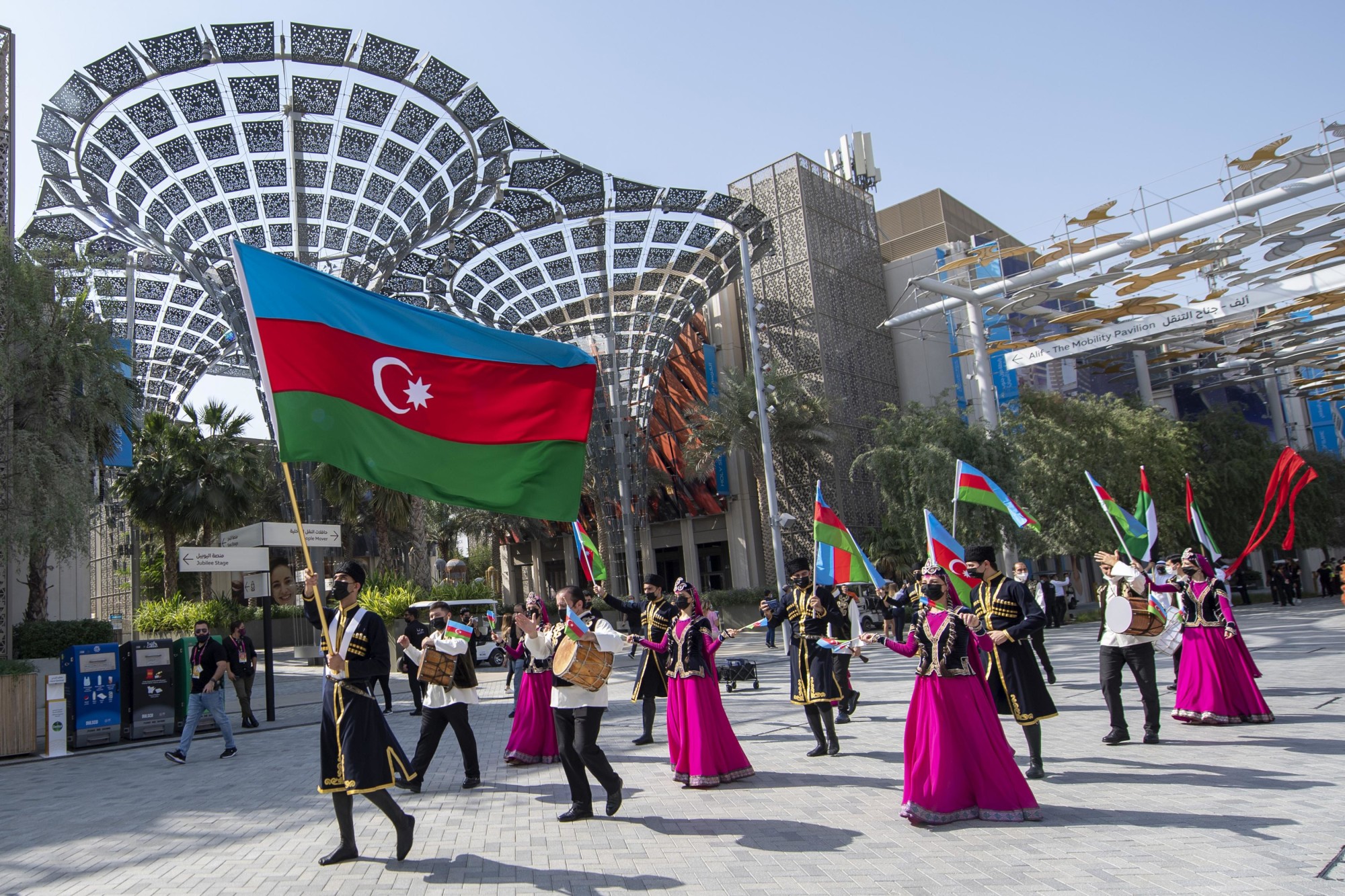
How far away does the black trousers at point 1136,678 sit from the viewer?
875 centimetres

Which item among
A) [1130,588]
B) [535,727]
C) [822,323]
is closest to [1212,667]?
[1130,588]

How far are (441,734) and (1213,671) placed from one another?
7.65 m

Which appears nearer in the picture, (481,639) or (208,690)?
(208,690)

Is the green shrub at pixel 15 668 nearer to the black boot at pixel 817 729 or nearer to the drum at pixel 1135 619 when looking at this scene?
the black boot at pixel 817 729

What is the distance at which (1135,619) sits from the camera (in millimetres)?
8594

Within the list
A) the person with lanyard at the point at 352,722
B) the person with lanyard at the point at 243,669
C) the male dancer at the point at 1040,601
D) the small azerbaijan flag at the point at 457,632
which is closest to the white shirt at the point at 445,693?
the small azerbaijan flag at the point at 457,632

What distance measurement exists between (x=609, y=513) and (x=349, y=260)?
46.0 feet

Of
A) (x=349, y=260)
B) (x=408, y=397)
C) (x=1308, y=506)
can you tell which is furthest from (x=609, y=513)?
(x=408, y=397)

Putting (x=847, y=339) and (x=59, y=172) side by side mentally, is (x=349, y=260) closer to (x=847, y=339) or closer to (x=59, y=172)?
(x=59, y=172)

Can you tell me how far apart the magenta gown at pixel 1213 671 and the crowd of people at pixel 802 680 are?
2 cm

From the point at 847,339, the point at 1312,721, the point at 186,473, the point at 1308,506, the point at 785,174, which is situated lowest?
the point at 1312,721

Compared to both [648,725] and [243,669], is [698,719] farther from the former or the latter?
[243,669]

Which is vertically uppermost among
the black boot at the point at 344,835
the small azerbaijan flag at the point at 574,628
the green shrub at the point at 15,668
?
the small azerbaijan flag at the point at 574,628

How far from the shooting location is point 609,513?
37156 millimetres
